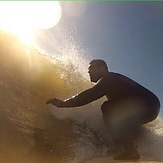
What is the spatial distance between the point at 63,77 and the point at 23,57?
3.69 ft

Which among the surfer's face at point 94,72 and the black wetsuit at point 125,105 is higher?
the surfer's face at point 94,72

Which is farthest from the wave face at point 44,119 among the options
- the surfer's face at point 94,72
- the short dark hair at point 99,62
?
the short dark hair at point 99,62

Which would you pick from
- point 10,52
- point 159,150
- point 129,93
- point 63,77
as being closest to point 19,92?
point 10,52

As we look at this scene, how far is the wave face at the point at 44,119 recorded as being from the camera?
17.5 feet

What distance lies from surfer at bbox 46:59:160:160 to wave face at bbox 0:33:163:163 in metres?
0.68

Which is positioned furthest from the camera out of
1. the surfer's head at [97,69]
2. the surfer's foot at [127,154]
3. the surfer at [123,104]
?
the surfer's head at [97,69]

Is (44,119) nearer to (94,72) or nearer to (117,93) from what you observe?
(94,72)

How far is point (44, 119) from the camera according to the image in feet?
20.7

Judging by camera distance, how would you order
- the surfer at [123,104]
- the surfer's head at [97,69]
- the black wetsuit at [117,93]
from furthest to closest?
the surfer's head at [97,69] → the surfer at [123,104] → the black wetsuit at [117,93]

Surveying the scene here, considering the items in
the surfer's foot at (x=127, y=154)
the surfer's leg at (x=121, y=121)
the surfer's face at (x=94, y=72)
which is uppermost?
the surfer's face at (x=94, y=72)

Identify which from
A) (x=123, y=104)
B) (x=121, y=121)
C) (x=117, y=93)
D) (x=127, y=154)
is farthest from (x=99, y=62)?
(x=127, y=154)

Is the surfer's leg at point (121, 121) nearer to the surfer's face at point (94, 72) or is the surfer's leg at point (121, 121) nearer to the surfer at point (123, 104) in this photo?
the surfer at point (123, 104)

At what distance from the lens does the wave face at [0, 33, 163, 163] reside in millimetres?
5328

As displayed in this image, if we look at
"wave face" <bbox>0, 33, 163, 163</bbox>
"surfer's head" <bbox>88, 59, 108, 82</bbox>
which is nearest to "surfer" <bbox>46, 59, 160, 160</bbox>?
"surfer's head" <bbox>88, 59, 108, 82</bbox>
